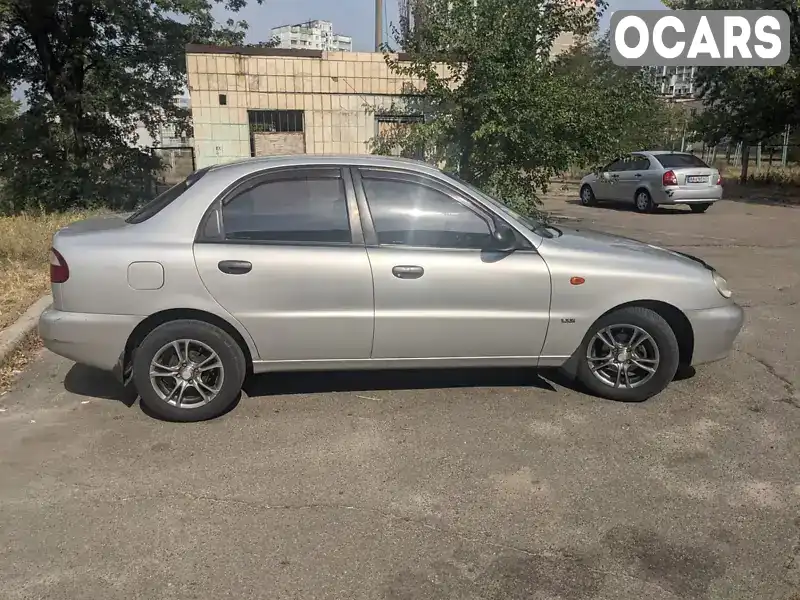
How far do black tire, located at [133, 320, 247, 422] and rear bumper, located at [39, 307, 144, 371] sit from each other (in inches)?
5.3

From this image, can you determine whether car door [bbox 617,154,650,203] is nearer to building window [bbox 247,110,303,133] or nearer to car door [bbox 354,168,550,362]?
building window [bbox 247,110,303,133]

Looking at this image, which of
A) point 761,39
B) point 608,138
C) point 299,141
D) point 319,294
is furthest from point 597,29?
point 761,39

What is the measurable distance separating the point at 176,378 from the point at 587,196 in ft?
54.9

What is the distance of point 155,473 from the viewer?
3734mm

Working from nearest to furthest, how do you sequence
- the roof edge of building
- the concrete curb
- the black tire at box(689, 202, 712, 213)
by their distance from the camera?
the concrete curb, the roof edge of building, the black tire at box(689, 202, 712, 213)

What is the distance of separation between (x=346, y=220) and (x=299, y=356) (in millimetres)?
912

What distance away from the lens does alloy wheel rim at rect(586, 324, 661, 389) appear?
463 cm

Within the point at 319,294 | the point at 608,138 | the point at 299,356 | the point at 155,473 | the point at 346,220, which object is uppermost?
the point at 608,138

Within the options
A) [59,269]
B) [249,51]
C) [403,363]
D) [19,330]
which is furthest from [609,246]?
[249,51]

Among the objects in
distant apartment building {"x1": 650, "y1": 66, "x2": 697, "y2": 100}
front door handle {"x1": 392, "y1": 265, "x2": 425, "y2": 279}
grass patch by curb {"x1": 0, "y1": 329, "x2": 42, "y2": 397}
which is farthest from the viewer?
distant apartment building {"x1": 650, "y1": 66, "x2": 697, "y2": 100}

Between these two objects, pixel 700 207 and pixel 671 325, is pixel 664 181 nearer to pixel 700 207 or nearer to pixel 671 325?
pixel 700 207

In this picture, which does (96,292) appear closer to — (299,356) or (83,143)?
(299,356)

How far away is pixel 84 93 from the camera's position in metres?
13.8

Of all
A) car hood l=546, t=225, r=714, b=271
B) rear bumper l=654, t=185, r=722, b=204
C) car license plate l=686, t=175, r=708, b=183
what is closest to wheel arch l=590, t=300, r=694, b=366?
car hood l=546, t=225, r=714, b=271
